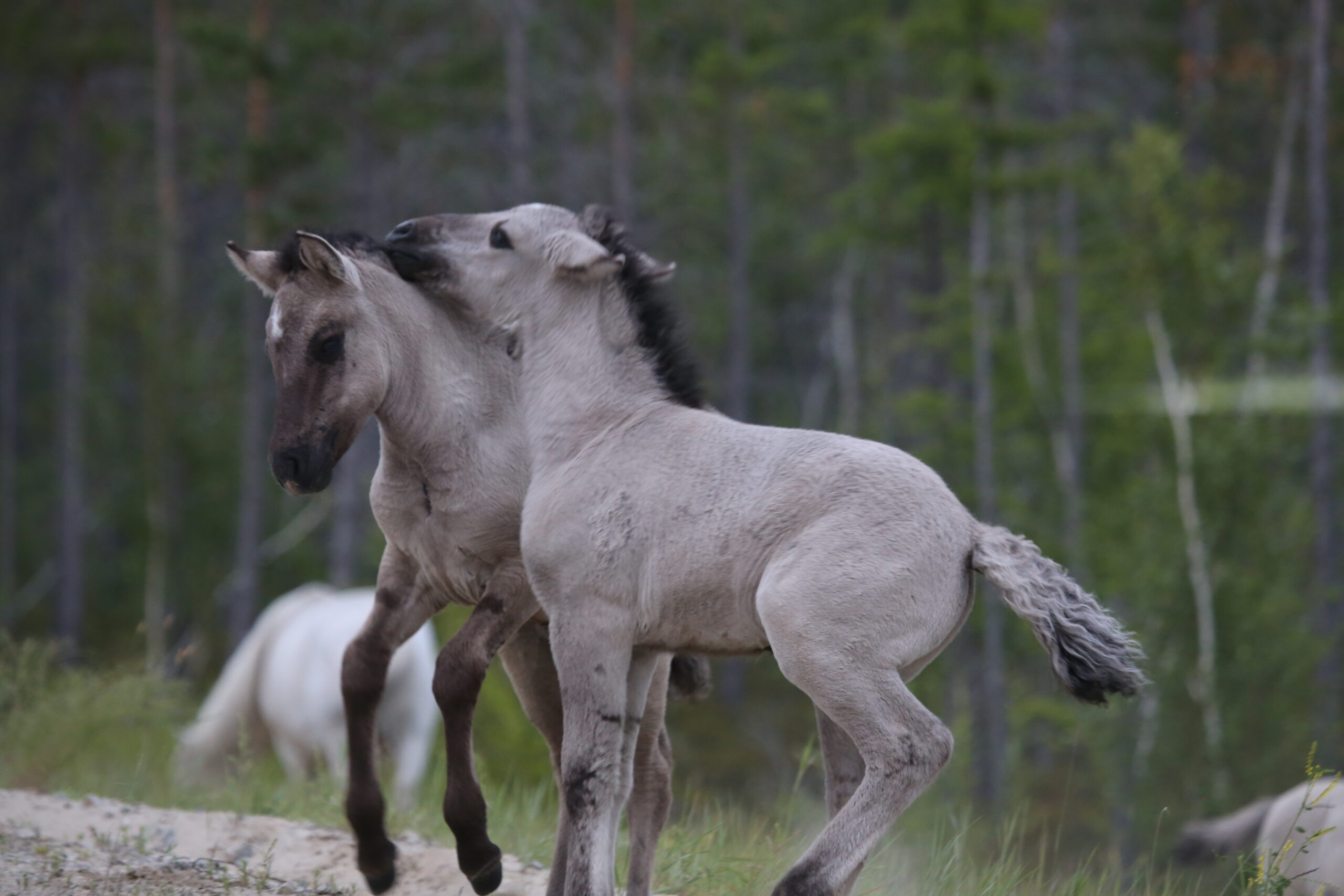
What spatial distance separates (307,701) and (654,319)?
7.03m

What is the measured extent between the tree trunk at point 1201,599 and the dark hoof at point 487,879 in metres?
11.6

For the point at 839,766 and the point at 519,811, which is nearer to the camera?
the point at 839,766

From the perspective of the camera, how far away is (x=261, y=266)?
4.57 meters

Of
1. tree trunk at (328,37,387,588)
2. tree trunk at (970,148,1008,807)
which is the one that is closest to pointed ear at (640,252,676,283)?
tree trunk at (970,148,1008,807)

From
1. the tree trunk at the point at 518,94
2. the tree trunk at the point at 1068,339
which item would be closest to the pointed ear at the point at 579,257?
the tree trunk at the point at 1068,339

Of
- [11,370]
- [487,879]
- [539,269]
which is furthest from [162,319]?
[487,879]

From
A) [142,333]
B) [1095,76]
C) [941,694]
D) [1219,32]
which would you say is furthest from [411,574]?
[1095,76]

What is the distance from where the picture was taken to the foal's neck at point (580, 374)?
4.31m

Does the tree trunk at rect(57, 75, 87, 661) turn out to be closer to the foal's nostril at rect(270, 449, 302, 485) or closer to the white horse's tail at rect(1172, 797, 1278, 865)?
the white horse's tail at rect(1172, 797, 1278, 865)

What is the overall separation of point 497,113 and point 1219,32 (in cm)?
1522

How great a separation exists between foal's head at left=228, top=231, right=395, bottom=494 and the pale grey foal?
50 centimetres

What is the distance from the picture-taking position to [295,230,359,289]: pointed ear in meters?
4.31

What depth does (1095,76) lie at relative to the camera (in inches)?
1203

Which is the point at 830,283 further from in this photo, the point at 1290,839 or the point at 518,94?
the point at 1290,839
